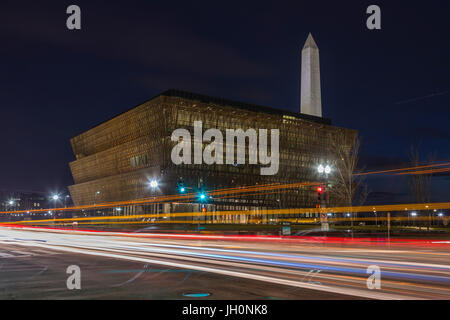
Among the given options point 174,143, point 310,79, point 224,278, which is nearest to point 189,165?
point 174,143

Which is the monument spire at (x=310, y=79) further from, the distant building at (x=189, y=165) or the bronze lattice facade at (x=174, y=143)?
the bronze lattice facade at (x=174, y=143)

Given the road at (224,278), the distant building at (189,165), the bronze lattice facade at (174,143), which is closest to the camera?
the road at (224,278)

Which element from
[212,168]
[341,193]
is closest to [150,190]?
[212,168]

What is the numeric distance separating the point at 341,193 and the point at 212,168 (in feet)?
170

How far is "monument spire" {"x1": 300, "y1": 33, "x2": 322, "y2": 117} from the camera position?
118m

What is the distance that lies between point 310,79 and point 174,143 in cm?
4363

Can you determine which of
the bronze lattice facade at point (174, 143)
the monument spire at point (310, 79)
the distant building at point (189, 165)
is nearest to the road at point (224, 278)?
the bronze lattice facade at point (174, 143)

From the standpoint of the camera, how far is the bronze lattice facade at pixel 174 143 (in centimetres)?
9594

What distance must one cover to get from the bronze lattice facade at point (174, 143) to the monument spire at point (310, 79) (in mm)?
3455

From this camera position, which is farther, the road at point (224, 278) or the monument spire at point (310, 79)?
the monument spire at point (310, 79)
